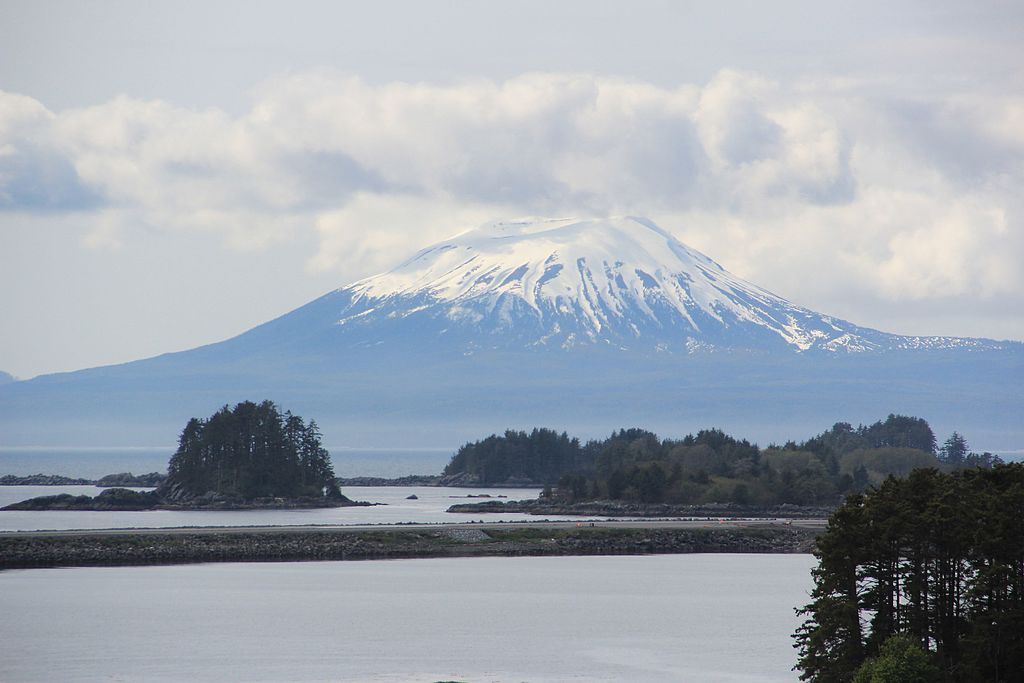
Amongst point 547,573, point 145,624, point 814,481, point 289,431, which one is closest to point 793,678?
point 145,624

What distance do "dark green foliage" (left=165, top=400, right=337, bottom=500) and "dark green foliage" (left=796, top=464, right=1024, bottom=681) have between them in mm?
101251

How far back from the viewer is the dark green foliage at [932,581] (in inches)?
1527

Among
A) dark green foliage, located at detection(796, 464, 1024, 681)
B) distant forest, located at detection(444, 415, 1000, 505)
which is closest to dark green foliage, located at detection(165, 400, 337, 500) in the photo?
distant forest, located at detection(444, 415, 1000, 505)

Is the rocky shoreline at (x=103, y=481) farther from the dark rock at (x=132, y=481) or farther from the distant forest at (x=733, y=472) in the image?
the distant forest at (x=733, y=472)

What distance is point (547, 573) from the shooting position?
81812 mm

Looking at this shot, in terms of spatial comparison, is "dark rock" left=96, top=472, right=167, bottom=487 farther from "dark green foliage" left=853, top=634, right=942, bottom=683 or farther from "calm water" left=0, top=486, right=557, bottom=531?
"dark green foliage" left=853, top=634, right=942, bottom=683

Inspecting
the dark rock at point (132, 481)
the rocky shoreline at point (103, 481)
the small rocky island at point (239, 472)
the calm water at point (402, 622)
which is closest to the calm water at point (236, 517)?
the small rocky island at point (239, 472)

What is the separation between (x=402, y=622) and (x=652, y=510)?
74054 millimetres

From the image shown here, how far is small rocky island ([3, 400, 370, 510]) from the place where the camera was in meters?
141

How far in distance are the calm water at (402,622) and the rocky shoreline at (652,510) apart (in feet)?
142

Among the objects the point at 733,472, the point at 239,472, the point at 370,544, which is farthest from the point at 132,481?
the point at 370,544

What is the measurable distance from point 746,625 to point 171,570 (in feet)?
105

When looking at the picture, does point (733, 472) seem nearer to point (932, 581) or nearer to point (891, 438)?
point (891, 438)

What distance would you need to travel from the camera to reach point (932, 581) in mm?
41969
